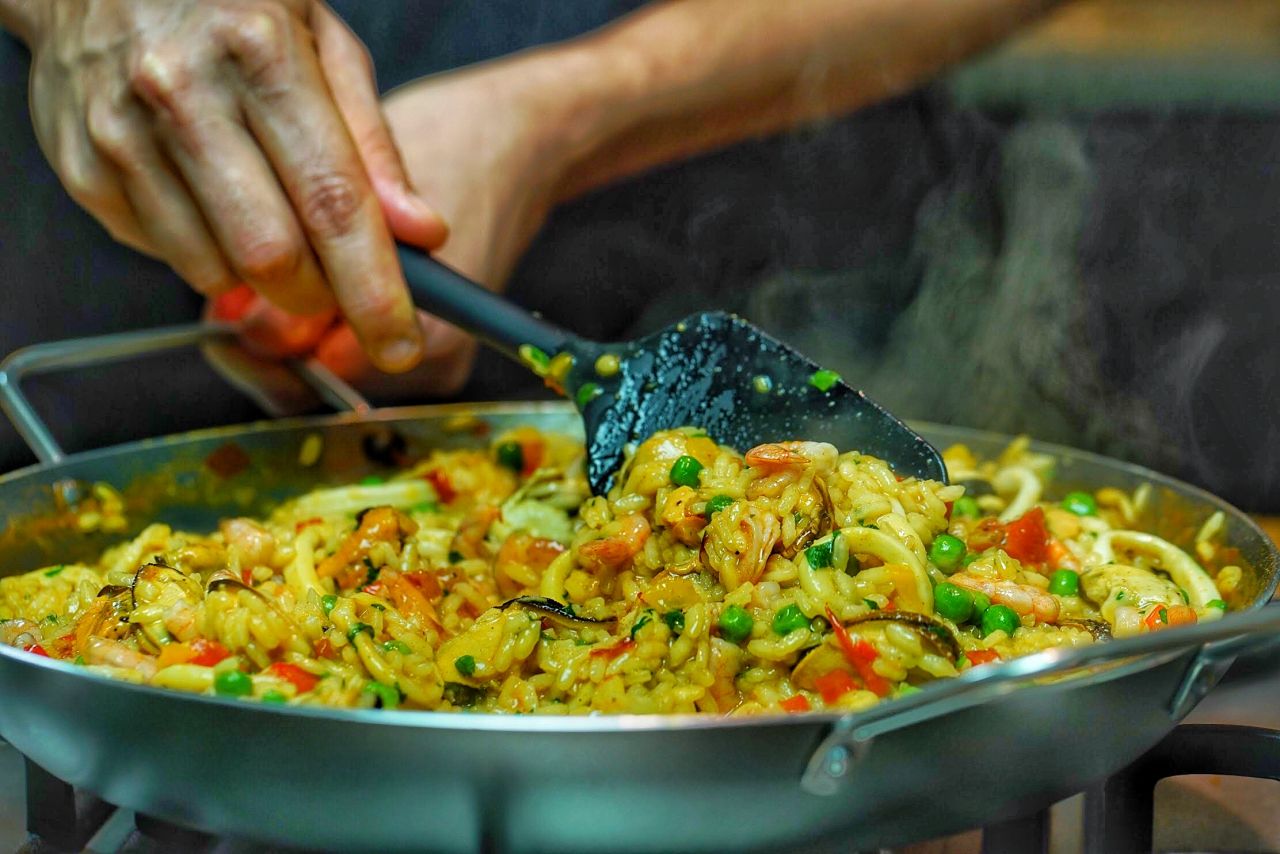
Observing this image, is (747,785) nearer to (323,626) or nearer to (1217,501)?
(323,626)

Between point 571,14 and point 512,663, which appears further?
point 571,14

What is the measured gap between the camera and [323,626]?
183 centimetres

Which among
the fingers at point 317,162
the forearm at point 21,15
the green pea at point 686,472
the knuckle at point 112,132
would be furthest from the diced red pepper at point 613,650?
the forearm at point 21,15

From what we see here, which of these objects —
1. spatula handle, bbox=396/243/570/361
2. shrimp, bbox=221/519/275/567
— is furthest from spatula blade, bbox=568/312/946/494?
shrimp, bbox=221/519/275/567

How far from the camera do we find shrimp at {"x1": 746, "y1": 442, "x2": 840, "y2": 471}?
6.36ft

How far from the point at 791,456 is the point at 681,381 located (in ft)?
1.68

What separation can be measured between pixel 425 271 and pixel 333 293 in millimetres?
213

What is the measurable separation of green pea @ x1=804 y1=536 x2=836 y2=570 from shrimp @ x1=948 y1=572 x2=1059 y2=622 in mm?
242

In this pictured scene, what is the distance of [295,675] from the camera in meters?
1.63

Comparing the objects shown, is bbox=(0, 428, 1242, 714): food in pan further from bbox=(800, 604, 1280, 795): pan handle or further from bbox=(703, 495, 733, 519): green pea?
bbox=(800, 604, 1280, 795): pan handle

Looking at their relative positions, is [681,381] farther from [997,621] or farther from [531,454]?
[997,621]

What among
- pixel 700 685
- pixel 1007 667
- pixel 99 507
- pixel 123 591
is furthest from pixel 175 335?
pixel 1007 667

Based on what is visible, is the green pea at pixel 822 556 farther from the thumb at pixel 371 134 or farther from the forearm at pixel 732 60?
the forearm at pixel 732 60

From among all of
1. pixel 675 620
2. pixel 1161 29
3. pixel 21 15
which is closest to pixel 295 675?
pixel 675 620
